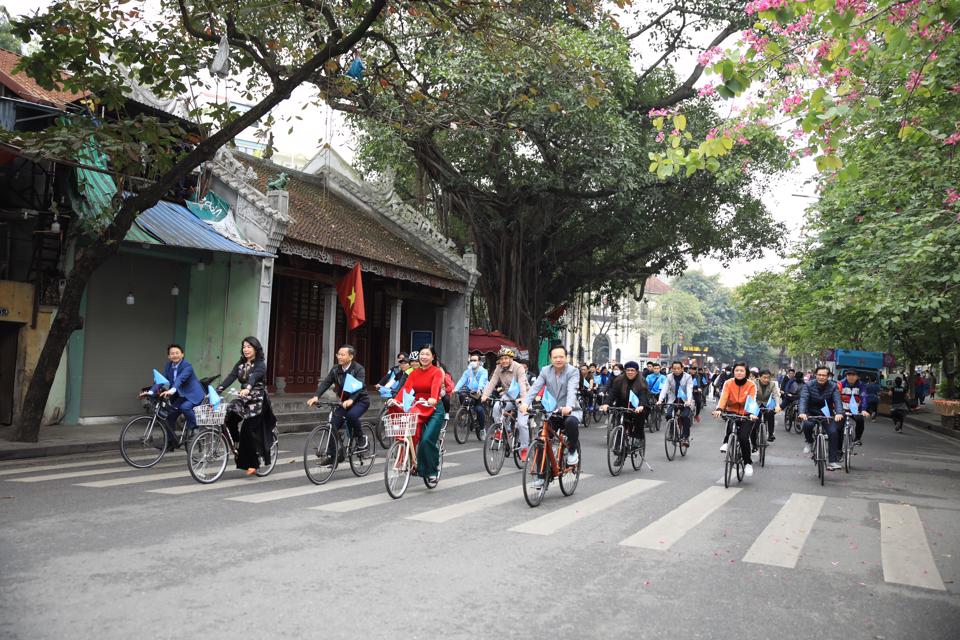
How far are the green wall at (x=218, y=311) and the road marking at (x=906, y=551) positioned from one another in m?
12.7

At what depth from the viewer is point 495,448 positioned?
1130 centimetres

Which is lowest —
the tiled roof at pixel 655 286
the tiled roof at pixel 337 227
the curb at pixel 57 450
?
the curb at pixel 57 450

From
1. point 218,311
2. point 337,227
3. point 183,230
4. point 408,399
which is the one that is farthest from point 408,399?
point 337,227

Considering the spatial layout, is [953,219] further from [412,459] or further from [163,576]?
[163,576]

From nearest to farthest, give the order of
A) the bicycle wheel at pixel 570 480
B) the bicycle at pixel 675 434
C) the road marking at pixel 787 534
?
the road marking at pixel 787 534
the bicycle wheel at pixel 570 480
the bicycle at pixel 675 434

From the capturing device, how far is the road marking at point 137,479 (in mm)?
8734

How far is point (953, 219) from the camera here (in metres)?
13.8

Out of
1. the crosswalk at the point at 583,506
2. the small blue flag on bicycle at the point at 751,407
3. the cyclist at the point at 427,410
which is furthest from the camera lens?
the small blue flag on bicycle at the point at 751,407

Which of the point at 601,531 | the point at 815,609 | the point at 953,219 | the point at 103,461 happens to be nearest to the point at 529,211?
the point at 953,219

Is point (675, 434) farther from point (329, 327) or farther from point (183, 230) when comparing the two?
point (183, 230)

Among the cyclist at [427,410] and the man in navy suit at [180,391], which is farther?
the man in navy suit at [180,391]

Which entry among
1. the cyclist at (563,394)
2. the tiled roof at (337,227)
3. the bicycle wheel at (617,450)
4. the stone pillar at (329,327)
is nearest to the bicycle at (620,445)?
the bicycle wheel at (617,450)

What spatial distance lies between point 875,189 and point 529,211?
11055 millimetres

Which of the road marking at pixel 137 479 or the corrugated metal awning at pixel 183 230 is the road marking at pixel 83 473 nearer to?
→ the road marking at pixel 137 479
